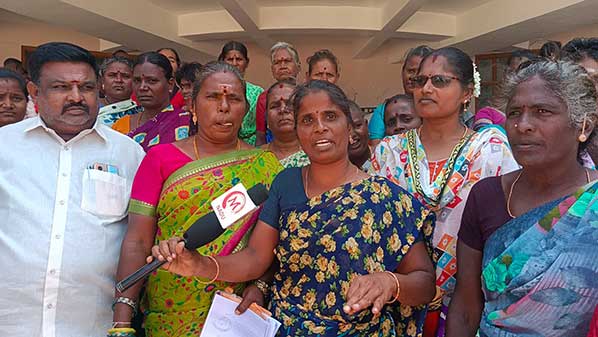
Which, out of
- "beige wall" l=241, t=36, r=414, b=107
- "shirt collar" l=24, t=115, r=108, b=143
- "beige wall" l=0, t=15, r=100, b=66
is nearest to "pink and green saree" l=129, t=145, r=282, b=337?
"shirt collar" l=24, t=115, r=108, b=143

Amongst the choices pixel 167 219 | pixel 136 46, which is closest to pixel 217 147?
pixel 167 219

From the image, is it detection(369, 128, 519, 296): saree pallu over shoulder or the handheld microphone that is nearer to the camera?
the handheld microphone

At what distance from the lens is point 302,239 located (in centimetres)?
184

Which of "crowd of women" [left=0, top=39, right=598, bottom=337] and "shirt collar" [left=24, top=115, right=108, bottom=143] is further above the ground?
"shirt collar" [left=24, top=115, right=108, bottom=143]

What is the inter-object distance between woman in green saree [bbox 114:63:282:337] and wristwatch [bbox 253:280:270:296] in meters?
0.08

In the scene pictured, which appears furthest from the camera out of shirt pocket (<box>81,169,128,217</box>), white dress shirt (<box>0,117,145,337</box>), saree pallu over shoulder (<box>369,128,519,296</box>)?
saree pallu over shoulder (<box>369,128,519,296</box>)

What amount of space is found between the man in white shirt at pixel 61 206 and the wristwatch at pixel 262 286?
57cm

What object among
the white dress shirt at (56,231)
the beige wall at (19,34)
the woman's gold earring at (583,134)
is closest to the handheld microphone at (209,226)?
the white dress shirt at (56,231)

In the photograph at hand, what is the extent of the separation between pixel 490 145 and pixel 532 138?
628mm

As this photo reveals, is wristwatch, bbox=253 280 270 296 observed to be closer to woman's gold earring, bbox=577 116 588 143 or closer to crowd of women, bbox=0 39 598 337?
crowd of women, bbox=0 39 598 337

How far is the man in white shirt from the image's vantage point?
193cm

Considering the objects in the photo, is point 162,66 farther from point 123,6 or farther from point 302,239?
point 123,6

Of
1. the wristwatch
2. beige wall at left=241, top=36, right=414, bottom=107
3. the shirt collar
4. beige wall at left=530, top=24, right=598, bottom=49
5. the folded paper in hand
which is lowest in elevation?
the folded paper in hand

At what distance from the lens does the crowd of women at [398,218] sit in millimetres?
1531
